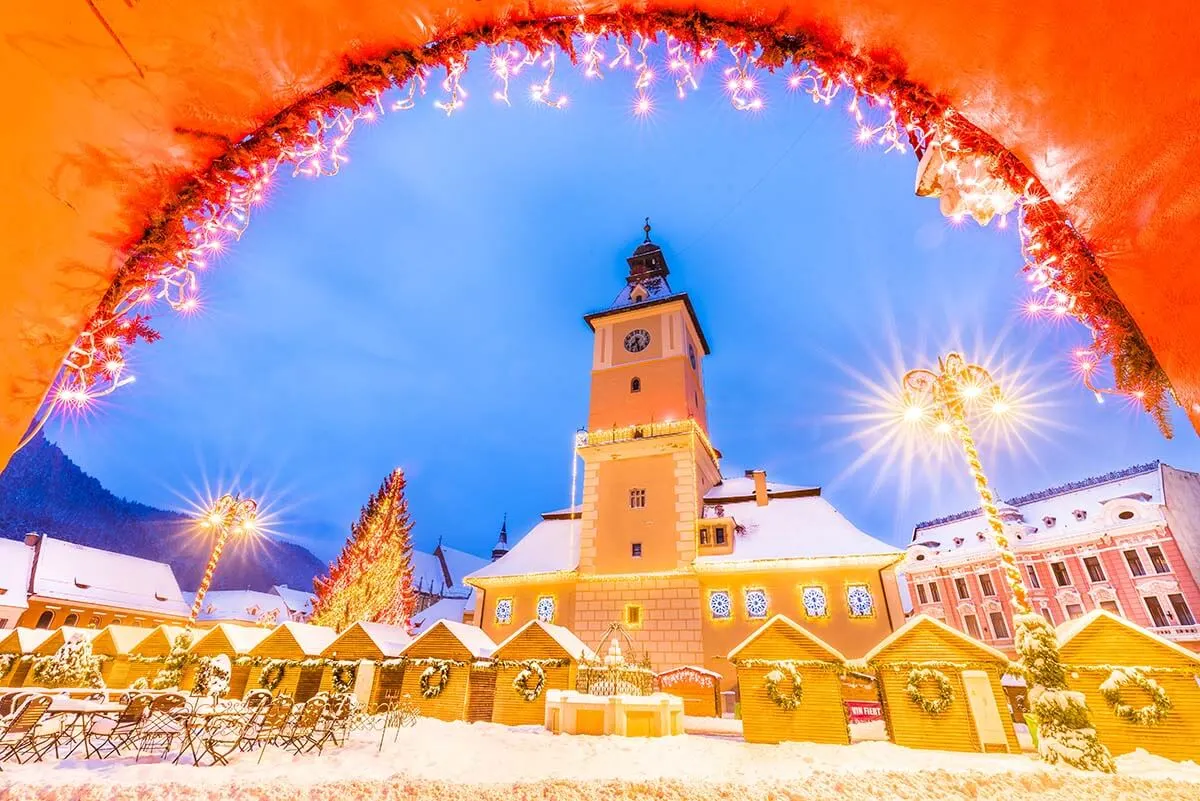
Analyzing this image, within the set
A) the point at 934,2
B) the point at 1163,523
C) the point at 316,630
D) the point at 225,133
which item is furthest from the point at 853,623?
the point at 1163,523

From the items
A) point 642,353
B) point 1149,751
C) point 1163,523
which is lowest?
point 1149,751

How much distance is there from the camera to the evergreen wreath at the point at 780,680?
11.6 metres

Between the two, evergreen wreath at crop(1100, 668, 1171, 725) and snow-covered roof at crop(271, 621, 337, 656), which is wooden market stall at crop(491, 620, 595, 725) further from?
evergreen wreath at crop(1100, 668, 1171, 725)

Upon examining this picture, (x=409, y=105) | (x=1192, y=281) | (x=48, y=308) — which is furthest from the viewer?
(x=409, y=105)

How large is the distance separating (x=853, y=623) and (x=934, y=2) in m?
21.8

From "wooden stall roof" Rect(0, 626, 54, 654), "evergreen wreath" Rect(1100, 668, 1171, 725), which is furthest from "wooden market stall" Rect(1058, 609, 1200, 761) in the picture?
"wooden stall roof" Rect(0, 626, 54, 654)

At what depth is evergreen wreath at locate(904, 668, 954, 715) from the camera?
10.5m

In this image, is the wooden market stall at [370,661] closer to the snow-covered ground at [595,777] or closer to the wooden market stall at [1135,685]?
the snow-covered ground at [595,777]

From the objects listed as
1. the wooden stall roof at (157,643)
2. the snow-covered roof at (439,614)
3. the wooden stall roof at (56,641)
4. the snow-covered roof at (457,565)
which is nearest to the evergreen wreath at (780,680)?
the wooden stall roof at (157,643)

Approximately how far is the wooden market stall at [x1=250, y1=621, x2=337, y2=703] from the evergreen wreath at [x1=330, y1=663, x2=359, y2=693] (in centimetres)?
41

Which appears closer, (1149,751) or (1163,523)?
(1149,751)

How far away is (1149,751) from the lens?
8.59 meters

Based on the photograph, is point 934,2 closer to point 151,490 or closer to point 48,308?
point 48,308

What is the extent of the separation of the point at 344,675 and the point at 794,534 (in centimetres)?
1828
